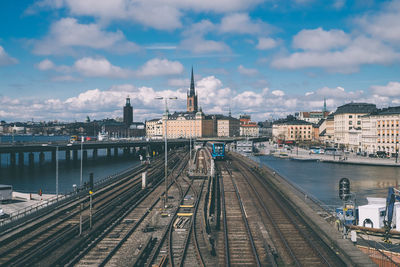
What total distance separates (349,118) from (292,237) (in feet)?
415

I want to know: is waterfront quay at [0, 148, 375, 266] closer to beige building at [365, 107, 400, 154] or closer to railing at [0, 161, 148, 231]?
railing at [0, 161, 148, 231]

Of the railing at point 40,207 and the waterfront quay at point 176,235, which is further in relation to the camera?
the railing at point 40,207

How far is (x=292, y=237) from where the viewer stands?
2344 centimetres

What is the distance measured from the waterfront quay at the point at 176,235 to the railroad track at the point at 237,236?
5 centimetres

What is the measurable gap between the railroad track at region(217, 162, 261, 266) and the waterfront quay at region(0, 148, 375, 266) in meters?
0.05

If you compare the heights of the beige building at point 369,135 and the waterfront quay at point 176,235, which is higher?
the beige building at point 369,135

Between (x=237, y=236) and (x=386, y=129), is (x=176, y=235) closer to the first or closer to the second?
(x=237, y=236)

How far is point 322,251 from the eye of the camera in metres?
20.6

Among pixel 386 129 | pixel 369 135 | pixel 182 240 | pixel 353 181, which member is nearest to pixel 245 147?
pixel 369 135

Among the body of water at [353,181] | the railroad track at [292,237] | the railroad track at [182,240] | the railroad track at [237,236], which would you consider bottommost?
the body of water at [353,181]

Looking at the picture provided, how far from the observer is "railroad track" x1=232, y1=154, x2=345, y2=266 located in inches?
756

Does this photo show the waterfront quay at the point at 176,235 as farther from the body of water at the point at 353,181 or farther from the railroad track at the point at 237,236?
the body of water at the point at 353,181

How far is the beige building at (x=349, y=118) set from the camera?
445 ft

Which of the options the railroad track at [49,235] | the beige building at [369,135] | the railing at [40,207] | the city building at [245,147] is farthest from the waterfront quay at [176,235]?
the city building at [245,147]
